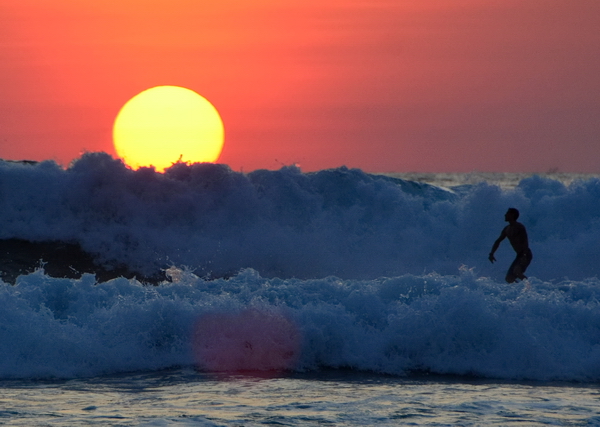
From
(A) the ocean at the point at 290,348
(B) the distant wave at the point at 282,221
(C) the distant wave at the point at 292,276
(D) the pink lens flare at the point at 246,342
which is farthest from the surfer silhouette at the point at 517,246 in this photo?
(B) the distant wave at the point at 282,221

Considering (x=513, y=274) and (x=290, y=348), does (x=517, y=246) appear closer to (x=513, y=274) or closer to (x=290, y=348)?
(x=513, y=274)

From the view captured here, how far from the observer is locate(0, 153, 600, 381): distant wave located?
28.3ft

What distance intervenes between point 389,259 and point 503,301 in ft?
26.3

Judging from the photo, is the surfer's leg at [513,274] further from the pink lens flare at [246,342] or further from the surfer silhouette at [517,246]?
the pink lens flare at [246,342]

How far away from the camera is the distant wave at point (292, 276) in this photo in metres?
8.64

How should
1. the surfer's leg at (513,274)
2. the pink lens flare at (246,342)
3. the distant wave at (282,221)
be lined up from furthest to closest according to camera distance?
the distant wave at (282,221) < the surfer's leg at (513,274) < the pink lens flare at (246,342)

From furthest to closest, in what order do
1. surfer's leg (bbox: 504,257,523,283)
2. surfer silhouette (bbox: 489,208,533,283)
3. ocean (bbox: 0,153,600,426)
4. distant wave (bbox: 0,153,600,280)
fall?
distant wave (bbox: 0,153,600,280)
surfer silhouette (bbox: 489,208,533,283)
surfer's leg (bbox: 504,257,523,283)
ocean (bbox: 0,153,600,426)

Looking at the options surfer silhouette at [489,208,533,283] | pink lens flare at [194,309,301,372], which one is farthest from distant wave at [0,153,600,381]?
surfer silhouette at [489,208,533,283]

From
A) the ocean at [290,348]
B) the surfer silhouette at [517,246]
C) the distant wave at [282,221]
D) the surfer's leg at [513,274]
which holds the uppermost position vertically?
the distant wave at [282,221]

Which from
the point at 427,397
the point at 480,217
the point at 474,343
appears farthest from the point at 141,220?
the point at 427,397

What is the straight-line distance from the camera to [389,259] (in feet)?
57.6

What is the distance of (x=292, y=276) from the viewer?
16156 millimetres

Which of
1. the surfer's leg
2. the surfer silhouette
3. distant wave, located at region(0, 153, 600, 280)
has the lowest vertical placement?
the surfer's leg

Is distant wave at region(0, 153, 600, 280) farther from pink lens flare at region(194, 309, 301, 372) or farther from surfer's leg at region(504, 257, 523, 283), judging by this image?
pink lens flare at region(194, 309, 301, 372)
